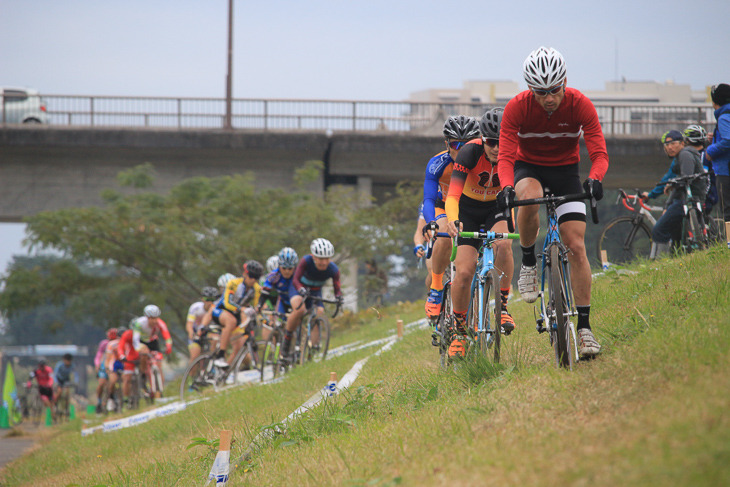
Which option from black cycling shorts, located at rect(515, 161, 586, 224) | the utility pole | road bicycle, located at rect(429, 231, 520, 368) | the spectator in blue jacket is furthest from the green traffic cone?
black cycling shorts, located at rect(515, 161, 586, 224)

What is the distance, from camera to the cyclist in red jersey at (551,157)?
5.05 meters

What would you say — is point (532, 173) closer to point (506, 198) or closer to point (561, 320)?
point (506, 198)

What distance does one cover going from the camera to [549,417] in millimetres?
4117

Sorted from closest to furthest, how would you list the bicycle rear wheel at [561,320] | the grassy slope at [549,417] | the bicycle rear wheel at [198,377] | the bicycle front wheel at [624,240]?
the grassy slope at [549,417] < the bicycle rear wheel at [561,320] < the bicycle front wheel at [624,240] < the bicycle rear wheel at [198,377]

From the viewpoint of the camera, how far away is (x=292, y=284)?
39.9ft

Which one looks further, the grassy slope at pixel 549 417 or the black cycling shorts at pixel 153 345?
the black cycling shorts at pixel 153 345

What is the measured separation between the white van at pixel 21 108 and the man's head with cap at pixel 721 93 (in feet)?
86.1

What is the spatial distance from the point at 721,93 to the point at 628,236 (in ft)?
9.21

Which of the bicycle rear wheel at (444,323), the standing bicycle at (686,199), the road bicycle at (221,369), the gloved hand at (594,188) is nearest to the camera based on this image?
the gloved hand at (594,188)

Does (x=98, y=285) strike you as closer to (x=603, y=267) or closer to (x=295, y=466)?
(x=603, y=267)

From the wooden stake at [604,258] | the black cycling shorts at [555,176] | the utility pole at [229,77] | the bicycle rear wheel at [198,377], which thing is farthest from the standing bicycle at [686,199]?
the utility pole at [229,77]

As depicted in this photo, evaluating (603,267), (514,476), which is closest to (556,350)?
(514,476)

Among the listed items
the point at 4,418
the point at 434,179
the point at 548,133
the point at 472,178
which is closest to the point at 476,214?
the point at 472,178

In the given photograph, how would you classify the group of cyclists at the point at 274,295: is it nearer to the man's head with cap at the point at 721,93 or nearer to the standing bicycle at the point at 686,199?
the standing bicycle at the point at 686,199
